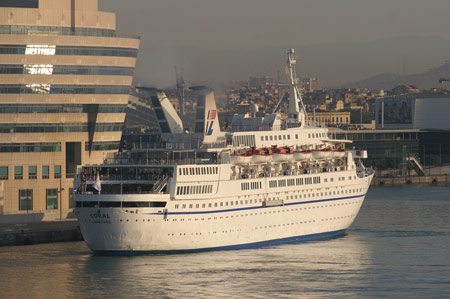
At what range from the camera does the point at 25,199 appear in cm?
7869

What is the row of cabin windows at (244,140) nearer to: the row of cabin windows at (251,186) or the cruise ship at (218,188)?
the cruise ship at (218,188)

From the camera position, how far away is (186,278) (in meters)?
51.1

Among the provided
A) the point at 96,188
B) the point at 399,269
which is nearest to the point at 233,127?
the point at 96,188

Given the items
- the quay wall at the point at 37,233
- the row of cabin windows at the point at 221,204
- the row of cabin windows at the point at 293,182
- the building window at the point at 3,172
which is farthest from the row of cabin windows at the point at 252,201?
the building window at the point at 3,172

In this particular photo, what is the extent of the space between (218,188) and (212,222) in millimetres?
1806

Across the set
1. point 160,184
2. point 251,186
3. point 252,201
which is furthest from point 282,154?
point 160,184

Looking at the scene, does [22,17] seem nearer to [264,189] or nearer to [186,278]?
[264,189]

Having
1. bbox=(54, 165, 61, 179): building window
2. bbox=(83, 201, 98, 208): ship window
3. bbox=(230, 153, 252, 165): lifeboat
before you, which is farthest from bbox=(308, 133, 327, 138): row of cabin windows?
bbox=(54, 165, 61, 179): building window

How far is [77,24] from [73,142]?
8314 mm

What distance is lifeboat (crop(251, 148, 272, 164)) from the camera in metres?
63.8

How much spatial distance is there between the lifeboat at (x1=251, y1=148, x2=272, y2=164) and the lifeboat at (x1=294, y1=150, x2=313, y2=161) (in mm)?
2484

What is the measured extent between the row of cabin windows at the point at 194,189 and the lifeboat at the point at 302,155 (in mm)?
9213

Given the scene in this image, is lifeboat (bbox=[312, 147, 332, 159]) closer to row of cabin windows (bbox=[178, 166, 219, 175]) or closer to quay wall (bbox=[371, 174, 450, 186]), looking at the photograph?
row of cabin windows (bbox=[178, 166, 219, 175])

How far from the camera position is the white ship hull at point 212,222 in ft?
186
